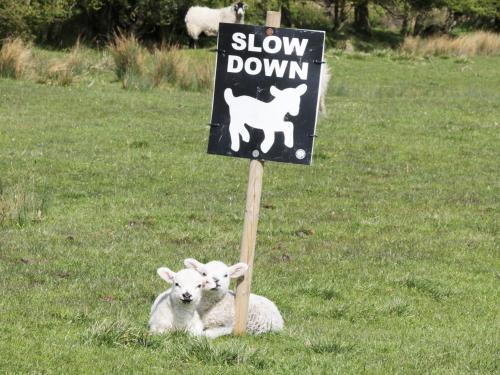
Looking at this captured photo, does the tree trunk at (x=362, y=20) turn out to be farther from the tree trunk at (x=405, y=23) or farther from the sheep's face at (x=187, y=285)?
the sheep's face at (x=187, y=285)

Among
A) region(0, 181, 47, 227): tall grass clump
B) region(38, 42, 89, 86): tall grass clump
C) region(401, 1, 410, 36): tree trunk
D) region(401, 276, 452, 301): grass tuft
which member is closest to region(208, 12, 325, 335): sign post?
region(401, 276, 452, 301): grass tuft

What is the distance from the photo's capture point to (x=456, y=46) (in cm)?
4222

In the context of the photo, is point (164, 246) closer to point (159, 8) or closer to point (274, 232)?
point (274, 232)

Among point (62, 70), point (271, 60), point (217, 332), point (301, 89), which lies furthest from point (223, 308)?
point (62, 70)

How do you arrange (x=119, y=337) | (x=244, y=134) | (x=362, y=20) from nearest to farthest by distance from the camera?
(x=119, y=337) → (x=244, y=134) → (x=362, y=20)

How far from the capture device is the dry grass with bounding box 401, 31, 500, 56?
4144 centimetres

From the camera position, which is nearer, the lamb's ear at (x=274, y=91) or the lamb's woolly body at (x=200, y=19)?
the lamb's ear at (x=274, y=91)

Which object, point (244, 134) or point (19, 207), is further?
point (19, 207)

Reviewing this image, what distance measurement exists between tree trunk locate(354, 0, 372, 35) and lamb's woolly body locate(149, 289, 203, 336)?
42667mm

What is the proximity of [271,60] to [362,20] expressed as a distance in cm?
4307

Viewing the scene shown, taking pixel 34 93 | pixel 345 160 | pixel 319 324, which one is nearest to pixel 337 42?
pixel 34 93

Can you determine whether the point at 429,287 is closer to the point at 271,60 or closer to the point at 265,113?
the point at 265,113

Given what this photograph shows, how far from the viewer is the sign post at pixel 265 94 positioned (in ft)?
25.1

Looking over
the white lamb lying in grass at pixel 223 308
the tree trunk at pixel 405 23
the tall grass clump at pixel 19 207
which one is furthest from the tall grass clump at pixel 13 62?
the tree trunk at pixel 405 23
